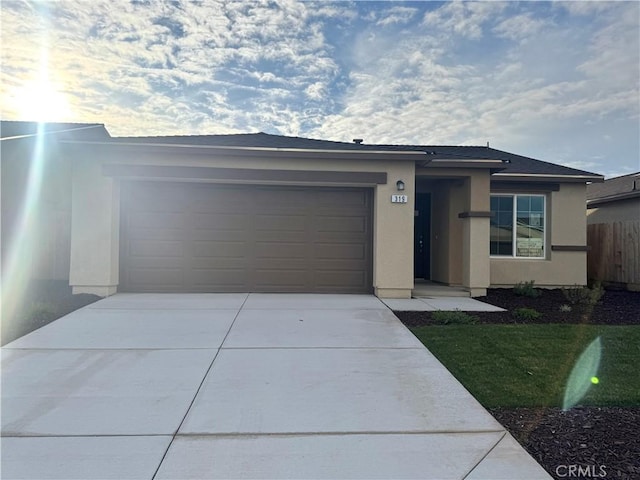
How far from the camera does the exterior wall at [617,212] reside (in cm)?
1421

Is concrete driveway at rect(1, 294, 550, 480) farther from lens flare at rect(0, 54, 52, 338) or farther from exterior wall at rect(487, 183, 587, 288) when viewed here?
exterior wall at rect(487, 183, 587, 288)

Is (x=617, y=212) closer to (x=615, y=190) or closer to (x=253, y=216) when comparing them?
(x=615, y=190)

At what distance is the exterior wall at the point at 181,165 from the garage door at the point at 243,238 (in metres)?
0.42

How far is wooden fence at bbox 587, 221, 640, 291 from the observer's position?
41.2 feet

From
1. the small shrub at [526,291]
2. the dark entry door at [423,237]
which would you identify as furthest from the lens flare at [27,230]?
the small shrub at [526,291]

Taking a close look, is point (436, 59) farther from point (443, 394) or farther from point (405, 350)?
point (443, 394)

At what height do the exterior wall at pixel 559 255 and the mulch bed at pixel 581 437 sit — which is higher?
the exterior wall at pixel 559 255

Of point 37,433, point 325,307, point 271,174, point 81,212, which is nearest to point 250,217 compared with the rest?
point 271,174

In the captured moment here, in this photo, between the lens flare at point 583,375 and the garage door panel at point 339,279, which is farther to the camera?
the garage door panel at point 339,279

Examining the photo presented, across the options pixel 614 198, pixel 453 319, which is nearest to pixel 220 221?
pixel 453 319

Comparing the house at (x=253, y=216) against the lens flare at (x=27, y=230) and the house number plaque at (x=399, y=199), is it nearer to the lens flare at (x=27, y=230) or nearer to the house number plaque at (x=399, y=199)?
the house number plaque at (x=399, y=199)

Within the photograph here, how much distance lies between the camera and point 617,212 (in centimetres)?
1505

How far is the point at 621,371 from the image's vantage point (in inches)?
196

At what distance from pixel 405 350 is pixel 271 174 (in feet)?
18.4
